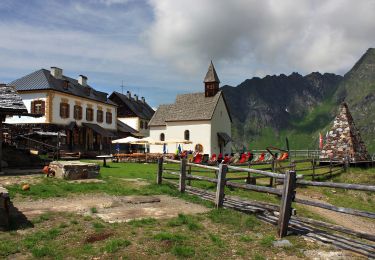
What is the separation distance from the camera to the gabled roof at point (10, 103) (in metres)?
16.5

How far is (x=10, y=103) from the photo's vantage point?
55.3 feet

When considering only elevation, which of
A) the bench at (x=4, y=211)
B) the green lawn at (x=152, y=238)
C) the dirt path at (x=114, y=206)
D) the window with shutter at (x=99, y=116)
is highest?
the window with shutter at (x=99, y=116)

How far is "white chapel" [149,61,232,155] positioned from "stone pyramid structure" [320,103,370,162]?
15.2 metres

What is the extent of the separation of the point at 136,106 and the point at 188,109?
1671 cm

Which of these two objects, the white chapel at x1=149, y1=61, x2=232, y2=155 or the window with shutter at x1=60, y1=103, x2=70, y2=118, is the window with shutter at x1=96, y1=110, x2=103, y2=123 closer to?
the window with shutter at x1=60, y1=103, x2=70, y2=118

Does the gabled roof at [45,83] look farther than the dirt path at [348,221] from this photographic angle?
Yes

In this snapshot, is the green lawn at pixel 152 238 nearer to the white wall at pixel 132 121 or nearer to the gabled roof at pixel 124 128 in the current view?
the gabled roof at pixel 124 128

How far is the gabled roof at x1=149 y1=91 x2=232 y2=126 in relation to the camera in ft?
141

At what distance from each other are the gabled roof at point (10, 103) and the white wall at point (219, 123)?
27.5 metres

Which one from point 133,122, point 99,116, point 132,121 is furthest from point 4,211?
point 132,121

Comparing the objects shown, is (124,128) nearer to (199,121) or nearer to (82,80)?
(82,80)

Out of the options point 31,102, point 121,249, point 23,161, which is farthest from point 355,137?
point 31,102

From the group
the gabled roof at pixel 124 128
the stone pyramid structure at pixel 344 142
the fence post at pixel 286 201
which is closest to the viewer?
the fence post at pixel 286 201

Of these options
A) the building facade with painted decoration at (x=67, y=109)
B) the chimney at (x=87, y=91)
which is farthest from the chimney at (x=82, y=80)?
the chimney at (x=87, y=91)
